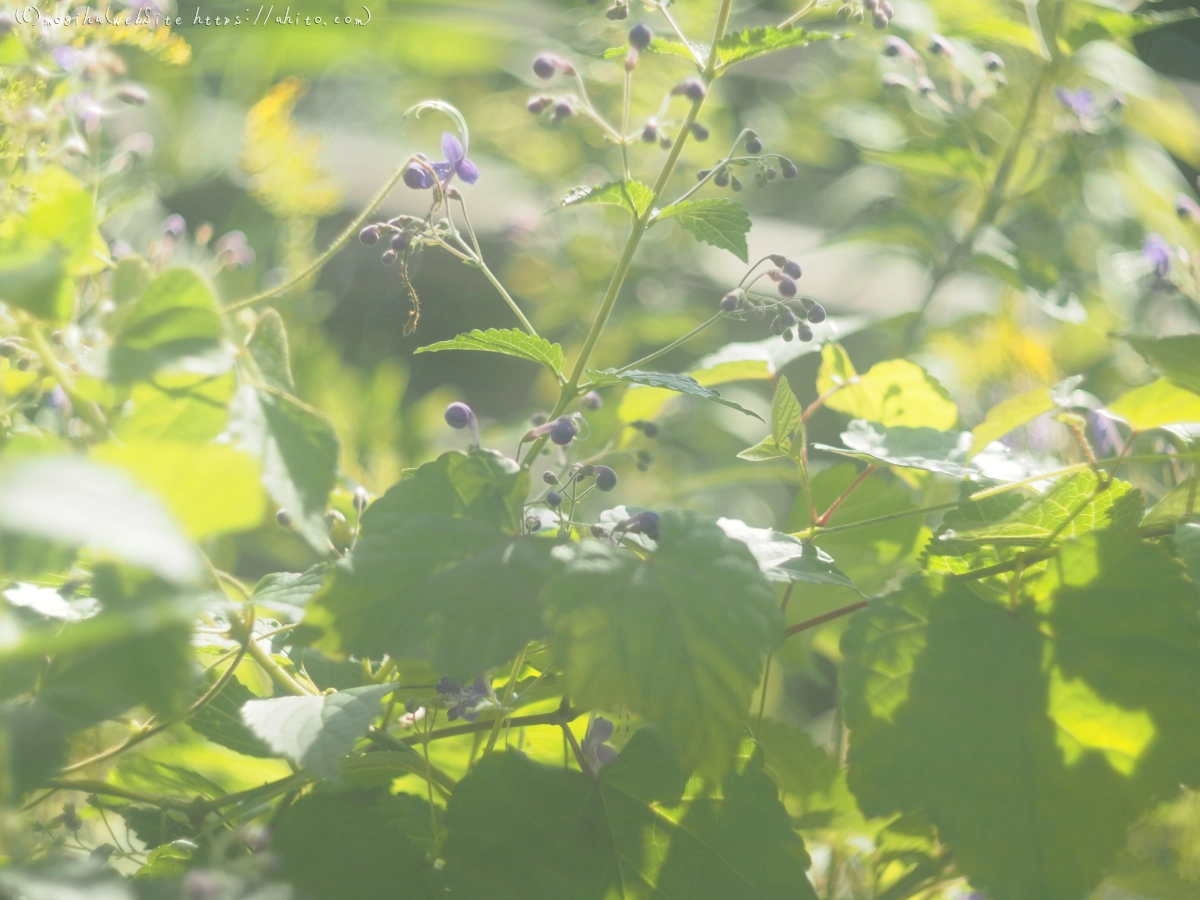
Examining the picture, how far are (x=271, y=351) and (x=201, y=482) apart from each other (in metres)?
0.18

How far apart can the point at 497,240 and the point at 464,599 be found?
1368 millimetres

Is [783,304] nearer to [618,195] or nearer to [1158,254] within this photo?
[618,195]

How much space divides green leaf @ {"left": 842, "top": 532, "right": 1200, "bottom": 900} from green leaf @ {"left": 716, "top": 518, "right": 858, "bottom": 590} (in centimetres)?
3

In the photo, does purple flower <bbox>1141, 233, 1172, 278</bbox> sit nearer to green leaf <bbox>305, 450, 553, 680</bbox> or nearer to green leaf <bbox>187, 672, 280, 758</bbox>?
green leaf <bbox>305, 450, 553, 680</bbox>

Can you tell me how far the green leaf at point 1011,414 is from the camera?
44 cm

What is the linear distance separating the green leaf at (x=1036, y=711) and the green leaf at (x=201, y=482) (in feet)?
0.84

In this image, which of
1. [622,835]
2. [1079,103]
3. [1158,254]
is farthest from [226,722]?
[1079,103]

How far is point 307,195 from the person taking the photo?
2.99ft

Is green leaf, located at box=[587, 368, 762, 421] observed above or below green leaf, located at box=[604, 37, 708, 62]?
below

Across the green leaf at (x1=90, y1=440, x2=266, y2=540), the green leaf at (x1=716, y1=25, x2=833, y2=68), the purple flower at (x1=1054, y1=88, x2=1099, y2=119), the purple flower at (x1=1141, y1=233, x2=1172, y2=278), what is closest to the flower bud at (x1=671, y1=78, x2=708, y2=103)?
the green leaf at (x1=716, y1=25, x2=833, y2=68)

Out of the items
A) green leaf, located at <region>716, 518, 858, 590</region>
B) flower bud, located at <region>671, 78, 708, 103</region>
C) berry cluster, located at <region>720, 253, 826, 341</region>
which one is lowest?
green leaf, located at <region>716, 518, 858, 590</region>

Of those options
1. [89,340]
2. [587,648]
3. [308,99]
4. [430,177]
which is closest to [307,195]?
[430,177]

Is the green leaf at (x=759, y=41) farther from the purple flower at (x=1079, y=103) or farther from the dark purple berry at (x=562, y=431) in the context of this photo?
the purple flower at (x=1079, y=103)

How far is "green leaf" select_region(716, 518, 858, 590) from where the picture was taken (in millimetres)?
384
